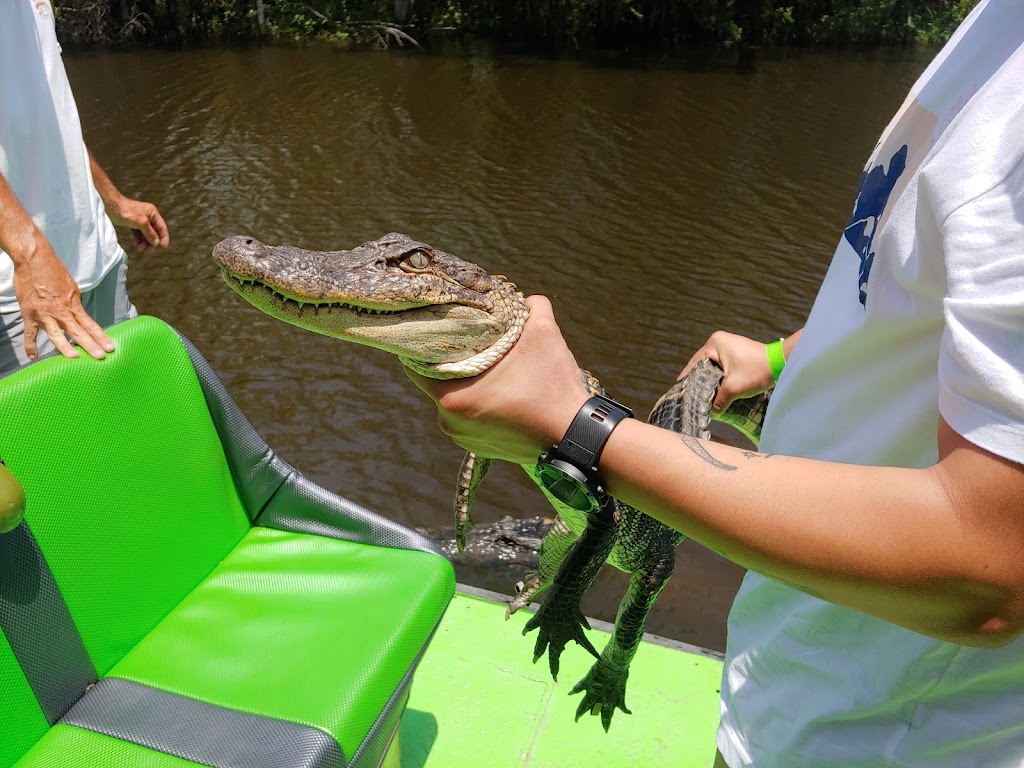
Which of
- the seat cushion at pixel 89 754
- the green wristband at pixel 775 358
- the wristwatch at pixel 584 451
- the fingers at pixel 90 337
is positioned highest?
the wristwatch at pixel 584 451

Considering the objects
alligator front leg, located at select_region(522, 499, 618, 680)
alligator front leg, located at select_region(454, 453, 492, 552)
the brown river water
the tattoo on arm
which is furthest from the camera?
the brown river water

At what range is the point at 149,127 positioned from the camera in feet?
32.2

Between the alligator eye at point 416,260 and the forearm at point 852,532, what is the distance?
2.08 feet

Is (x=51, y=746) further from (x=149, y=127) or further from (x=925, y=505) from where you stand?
(x=149, y=127)

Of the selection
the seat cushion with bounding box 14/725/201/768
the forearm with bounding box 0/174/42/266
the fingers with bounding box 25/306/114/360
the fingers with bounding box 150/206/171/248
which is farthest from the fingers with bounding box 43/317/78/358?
the fingers with bounding box 150/206/171/248

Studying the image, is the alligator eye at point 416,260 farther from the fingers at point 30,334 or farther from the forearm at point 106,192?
the forearm at point 106,192

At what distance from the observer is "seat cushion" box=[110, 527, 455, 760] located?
4.63ft

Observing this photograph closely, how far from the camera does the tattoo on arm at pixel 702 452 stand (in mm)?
710

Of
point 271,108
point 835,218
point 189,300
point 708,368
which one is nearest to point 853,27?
point 835,218

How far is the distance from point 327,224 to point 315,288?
6.46 meters

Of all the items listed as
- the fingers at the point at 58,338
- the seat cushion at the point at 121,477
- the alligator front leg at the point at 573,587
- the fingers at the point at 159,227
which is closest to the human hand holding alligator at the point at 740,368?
the alligator front leg at the point at 573,587

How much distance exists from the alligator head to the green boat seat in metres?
0.61

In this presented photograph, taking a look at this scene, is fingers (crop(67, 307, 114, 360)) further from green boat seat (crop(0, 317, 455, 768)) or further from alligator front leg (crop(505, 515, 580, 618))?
alligator front leg (crop(505, 515, 580, 618))

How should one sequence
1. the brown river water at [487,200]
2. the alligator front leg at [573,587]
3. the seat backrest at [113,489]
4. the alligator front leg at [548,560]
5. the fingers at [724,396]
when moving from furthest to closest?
1. the brown river water at [487,200]
2. the alligator front leg at [548,560]
3. the alligator front leg at [573,587]
4. the fingers at [724,396]
5. the seat backrest at [113,489]
